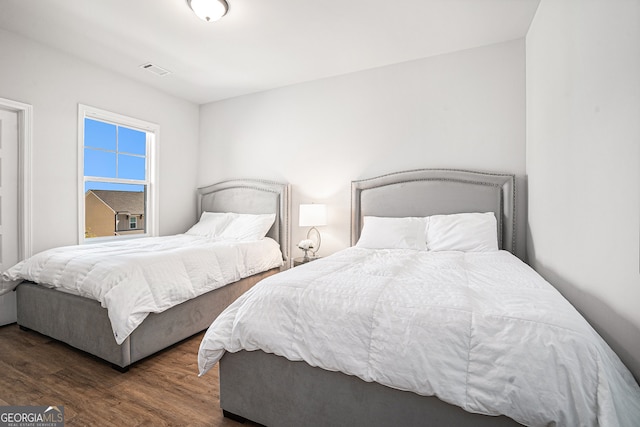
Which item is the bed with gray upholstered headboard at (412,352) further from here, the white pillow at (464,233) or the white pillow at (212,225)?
the white pillow at (212,225)

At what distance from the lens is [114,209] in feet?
12.0

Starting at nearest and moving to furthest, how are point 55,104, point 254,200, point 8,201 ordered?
point 8,201 < point 55,104 < point 254,200

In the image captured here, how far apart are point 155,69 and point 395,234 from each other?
3.14 meters

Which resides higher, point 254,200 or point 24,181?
point 24,181

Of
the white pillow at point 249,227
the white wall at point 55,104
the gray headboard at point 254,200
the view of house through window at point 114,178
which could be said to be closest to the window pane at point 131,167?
the view of house through window at point 114,178

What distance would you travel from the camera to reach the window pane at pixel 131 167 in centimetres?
365

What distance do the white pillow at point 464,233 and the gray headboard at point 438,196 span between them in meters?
0.16

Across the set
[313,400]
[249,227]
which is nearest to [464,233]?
[313,400]

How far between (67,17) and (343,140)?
2.66m

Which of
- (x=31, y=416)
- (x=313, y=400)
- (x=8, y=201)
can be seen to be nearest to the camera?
(x=313, y=400)

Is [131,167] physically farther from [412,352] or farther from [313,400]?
[412,352]

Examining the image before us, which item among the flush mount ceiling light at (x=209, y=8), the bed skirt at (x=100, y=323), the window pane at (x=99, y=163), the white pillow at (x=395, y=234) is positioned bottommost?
the bed skirt at (x=100, y=323)

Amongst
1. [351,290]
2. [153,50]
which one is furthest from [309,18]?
[351,290]

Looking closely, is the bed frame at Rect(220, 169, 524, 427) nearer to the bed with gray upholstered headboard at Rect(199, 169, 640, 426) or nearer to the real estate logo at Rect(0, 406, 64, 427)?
the bed with gray upholstered headboard at Rect(199, 169, 640, 426)
